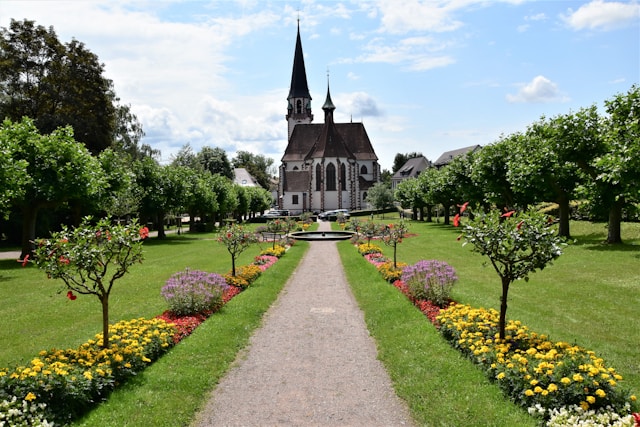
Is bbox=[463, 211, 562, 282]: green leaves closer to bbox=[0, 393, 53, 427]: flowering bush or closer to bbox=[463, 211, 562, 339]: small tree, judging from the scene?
bbox=[463, 211, 562, 339]: small tree

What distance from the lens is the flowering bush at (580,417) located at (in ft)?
20.8

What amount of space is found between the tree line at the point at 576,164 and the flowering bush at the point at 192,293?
16.4m

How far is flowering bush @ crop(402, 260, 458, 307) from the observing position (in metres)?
13.9

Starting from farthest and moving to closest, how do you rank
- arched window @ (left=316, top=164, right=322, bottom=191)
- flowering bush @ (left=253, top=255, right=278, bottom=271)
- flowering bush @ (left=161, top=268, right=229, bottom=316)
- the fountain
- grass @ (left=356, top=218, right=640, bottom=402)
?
1. arched window @ (left=316, top=164, right=322, bottom=191)
2. the fountain
3. flowering bush @ (left=253, top=255, right=278, bottom=271)
4. flowering bush @ (left=161, top=268, right=229, bottom=316)
5. grass @ (left=356, top=218, right=640, bottom=402)

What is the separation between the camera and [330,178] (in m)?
89.4

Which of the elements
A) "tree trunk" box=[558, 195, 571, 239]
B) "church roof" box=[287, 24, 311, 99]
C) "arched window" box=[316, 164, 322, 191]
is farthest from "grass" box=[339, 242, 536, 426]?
"church roof" box=[287, 24, 311, 99]

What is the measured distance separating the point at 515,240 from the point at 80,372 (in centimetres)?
801

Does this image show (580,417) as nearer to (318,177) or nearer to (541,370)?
(541,370)

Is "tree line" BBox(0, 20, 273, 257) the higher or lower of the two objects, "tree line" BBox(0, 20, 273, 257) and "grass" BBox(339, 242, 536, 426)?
the higher

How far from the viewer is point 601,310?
43.9ft

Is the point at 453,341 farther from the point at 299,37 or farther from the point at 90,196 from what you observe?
the point at 299,37

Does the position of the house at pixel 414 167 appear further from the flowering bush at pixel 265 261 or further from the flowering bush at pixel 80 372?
the flowering bush at pixel 80 372

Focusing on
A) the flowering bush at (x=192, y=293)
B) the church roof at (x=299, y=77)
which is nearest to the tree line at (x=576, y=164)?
the flowering bush at (x=192, y=293)

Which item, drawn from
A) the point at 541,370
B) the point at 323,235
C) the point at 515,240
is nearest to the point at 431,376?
the point at 541,370
